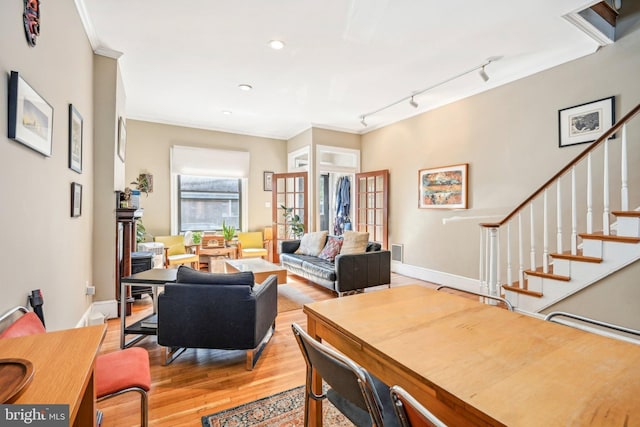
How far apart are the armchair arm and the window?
11.2 feet

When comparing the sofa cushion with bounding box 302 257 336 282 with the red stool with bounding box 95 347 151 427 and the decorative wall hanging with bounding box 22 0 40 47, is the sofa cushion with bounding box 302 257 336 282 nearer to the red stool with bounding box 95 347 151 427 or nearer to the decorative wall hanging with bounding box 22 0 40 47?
the red stool with bounding box 95 347 151 427

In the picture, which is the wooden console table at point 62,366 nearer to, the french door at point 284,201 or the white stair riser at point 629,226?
the white stair riser at point 629,226

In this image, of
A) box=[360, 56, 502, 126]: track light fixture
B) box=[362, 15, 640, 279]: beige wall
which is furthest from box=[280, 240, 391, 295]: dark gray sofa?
box=[360, 56, 502, 126]: track light fixture

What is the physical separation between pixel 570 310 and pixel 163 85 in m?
5.18

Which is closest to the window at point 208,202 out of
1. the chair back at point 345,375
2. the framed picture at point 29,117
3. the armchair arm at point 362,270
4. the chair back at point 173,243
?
the chair back at point 173,243

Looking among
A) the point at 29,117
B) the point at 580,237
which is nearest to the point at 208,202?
the point at 29,117

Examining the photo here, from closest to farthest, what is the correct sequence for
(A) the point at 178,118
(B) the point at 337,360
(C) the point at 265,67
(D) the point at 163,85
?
(B) the point at 337,360
(C) the point at 265,67
(D) the point at 163,85
(A) the point at 178,118

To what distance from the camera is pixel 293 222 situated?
6148 millimetres

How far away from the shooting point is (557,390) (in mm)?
786

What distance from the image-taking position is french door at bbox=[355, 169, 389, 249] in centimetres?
570

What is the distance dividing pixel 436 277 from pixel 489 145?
2082mm

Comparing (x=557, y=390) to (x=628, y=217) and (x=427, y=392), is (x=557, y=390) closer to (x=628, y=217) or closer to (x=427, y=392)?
(x=427, y=392)

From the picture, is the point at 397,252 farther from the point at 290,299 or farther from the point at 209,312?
the point at 209,312

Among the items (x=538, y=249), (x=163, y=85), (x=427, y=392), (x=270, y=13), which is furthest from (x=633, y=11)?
(x=163, y=85)
